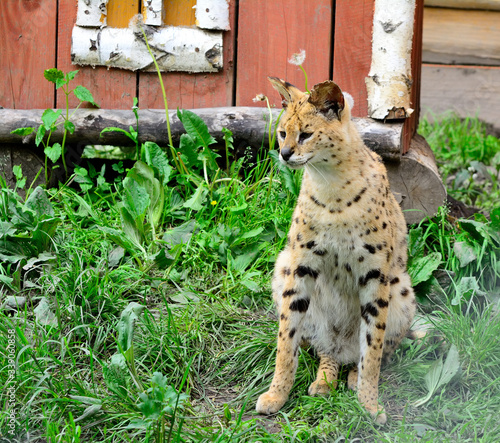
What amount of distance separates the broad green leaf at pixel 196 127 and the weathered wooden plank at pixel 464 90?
3467mm

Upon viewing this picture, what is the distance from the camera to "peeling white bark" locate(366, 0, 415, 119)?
380 cm

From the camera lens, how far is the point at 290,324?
2.87 m

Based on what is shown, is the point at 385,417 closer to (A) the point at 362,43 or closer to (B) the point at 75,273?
(B) the point at 75,273

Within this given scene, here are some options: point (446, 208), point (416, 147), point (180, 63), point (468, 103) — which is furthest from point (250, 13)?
point (468, 103)

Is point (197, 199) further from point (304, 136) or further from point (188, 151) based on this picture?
point (304, 136)

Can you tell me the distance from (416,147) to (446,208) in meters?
0.51

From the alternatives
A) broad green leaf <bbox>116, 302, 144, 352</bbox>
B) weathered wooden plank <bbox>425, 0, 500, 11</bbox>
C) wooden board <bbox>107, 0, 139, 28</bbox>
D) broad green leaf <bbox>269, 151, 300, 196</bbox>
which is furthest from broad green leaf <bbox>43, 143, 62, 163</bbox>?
weathered wooden plank <bbox>425, 0, 500, 11</bbox>

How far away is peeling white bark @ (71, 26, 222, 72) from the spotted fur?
4.43 ft

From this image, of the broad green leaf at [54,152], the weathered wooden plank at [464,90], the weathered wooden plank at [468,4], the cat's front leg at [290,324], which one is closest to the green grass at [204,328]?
the cat's front leg at [290,324]

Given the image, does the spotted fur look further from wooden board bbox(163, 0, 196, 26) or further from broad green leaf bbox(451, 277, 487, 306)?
wooden board bbox(163, 0, 196, 26)

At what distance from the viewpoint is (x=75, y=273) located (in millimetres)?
3219

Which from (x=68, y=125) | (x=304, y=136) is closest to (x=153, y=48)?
(x=68, y=125)

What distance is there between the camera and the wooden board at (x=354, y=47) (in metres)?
3.92

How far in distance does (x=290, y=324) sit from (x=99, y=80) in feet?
7.42
